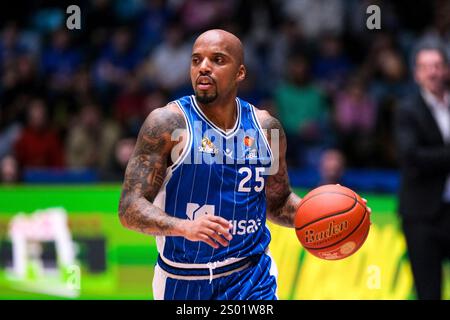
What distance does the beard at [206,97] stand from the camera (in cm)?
542

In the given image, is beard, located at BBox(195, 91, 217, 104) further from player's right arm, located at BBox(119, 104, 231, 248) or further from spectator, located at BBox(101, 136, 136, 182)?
spectator, located at BBox(101, 136, 136, 182)

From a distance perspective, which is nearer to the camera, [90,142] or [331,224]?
[331,224]

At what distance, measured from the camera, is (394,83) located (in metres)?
12.9

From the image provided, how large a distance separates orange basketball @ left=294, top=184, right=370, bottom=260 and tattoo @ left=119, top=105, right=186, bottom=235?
92 centimetres

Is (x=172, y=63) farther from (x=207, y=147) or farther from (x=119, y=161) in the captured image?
(x=207, y=147)

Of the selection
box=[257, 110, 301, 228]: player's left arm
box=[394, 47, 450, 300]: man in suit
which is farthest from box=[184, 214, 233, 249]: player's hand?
box=[394, 47, 450, 300]: man in suit

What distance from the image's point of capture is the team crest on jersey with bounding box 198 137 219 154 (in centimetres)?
539

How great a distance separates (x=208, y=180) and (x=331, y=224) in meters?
0.79

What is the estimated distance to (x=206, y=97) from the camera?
5.42 metres

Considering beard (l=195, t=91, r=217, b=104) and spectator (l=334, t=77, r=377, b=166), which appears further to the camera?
spectator (l=334, t=77, r=377, b=166)

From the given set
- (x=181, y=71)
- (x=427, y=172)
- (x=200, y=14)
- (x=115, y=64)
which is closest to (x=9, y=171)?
(x=115, y=64)

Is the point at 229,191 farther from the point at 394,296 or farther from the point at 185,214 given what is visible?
the point at 394,296

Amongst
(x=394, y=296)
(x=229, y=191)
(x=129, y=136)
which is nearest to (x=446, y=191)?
(x=394, y=296)

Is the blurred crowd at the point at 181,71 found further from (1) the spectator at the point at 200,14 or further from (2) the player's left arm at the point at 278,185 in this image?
(2) the player's left arm at the point at 278,185
